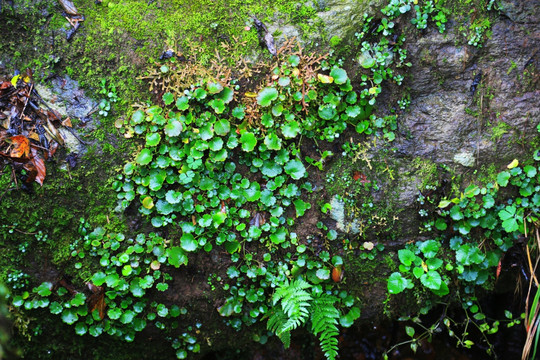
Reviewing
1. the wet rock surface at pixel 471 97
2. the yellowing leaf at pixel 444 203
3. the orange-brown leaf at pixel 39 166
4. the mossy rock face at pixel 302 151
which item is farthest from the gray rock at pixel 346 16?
the orange-brown leaf at pixel 39 166

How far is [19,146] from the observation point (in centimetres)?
261

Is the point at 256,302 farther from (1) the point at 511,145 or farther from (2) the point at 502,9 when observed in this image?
(2) the point at 502,9

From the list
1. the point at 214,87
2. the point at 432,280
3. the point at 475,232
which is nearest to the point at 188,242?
the point at 214,87

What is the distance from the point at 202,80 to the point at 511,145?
222cm

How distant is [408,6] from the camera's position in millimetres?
2732

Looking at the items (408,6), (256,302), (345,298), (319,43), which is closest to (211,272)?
(256,302)

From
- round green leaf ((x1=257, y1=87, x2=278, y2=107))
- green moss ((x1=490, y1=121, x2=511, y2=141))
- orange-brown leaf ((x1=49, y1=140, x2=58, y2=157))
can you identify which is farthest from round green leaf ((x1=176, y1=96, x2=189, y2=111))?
green moss ((x1=490, y1=121, x2=511, y2=141))

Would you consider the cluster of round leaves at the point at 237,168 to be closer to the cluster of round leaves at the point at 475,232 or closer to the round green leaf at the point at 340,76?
the round green leaf at the point at 340,76

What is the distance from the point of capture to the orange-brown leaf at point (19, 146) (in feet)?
8.52

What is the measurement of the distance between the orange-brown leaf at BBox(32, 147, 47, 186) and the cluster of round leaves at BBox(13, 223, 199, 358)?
0.41 m

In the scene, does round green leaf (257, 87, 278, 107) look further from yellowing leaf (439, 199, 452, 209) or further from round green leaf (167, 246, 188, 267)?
yellowing leaf (439, 199, 452, 209)

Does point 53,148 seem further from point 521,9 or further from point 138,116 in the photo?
point 521,9

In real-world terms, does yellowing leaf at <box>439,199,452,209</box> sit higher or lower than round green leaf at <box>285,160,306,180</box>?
lower

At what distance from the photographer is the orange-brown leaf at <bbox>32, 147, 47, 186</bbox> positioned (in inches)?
104
